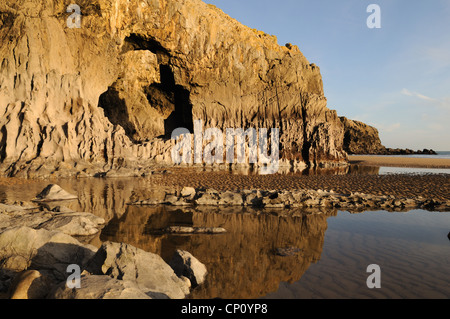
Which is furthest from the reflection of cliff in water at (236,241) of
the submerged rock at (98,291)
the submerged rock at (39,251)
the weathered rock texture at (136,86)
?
the weathered rock texture at (136,86)

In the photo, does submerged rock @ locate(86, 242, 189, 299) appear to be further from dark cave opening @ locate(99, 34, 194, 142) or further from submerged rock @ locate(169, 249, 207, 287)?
dark cave opening @ locate(99, 34, 194, 142)

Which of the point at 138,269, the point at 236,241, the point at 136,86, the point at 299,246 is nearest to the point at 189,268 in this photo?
the point at 138,269

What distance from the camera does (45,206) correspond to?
483 inches

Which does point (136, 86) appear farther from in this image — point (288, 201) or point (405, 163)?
point (405, 163)

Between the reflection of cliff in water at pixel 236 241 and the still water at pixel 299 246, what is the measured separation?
2 centimetres

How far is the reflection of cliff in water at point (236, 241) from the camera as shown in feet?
19.7

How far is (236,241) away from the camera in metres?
8.59

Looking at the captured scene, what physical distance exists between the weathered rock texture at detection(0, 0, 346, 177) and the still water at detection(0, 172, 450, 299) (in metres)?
15.2

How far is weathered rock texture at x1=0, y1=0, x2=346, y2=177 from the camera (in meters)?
26.0

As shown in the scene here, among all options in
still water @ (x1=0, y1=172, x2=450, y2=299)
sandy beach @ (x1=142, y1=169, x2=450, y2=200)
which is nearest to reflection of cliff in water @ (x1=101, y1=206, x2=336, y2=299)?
still water @ (x1=0, y1=172, x2=450, y2=299)

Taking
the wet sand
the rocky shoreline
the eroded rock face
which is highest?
the eroded rock face

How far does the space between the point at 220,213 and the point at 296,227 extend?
3.54 metres

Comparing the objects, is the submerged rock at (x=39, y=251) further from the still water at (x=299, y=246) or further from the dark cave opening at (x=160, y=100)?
the dark cave opening at (x=160, y=100)

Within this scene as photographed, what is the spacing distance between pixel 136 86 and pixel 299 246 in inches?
1764
